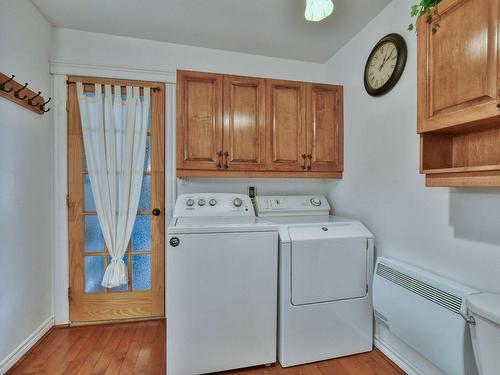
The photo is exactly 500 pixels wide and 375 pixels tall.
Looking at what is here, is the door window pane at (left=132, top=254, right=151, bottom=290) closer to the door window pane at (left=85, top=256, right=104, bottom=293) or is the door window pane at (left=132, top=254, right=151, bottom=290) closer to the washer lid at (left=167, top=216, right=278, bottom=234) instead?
the door window pane at (left=85, top=256, right=104, bottom=293)

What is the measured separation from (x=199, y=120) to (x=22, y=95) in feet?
3.89

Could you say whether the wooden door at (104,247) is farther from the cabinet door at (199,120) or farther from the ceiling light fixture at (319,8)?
the ceiling light fixture at (319,8)

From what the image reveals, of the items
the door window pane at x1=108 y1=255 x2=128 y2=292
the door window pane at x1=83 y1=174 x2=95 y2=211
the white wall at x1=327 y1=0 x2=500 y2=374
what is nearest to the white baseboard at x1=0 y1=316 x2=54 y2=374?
the door window pane at x1=108 y1=255 x2=128 y2=292

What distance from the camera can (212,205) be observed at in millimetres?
1980

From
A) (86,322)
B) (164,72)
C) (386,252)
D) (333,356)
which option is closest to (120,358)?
(86,322)

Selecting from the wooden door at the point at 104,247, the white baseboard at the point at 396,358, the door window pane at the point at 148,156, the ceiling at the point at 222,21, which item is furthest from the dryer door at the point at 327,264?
the ceiling at the point at 222,21

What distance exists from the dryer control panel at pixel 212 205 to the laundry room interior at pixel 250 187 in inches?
0.7

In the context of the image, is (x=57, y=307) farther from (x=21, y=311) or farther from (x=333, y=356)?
(x=333, y=356)

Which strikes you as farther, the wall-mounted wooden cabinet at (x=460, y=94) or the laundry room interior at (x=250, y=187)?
the laundry room interior at (x=250, y=187)

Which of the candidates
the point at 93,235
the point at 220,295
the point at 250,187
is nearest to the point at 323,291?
the point at 220,295

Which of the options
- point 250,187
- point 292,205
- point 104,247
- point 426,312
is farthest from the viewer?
point 250,187

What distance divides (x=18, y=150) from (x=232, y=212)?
1532 mm

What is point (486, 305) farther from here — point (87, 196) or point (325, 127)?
point (87, 196)

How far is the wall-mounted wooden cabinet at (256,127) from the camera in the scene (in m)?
1.96
